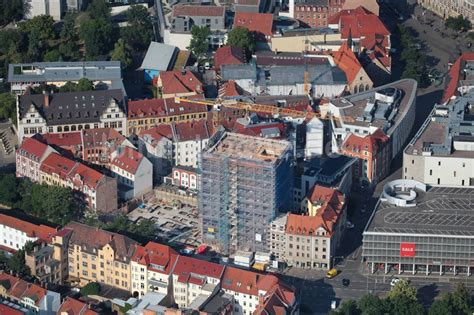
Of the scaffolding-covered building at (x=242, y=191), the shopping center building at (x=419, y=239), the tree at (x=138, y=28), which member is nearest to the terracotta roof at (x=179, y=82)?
the tree at (x=138, y=28)

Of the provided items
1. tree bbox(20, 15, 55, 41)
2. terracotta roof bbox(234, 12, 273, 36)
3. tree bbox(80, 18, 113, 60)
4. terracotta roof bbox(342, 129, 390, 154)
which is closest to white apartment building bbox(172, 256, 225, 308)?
terracotta roof bbox(342, 129, 390, 154)

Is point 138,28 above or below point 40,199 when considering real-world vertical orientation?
above

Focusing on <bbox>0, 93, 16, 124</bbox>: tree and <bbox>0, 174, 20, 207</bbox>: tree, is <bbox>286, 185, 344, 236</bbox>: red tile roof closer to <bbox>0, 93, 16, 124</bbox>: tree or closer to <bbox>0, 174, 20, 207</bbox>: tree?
<bbox>0, 174, 20, 207</bbox>: tree

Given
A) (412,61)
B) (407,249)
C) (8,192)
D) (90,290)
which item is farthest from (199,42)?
(90,290)

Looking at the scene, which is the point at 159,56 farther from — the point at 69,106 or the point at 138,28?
the point at 69,106

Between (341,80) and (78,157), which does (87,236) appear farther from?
(341,80)

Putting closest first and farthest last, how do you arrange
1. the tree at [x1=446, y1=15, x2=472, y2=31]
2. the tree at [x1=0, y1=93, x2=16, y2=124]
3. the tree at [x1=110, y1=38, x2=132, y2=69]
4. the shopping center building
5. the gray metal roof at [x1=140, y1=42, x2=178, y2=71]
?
1. the shopping center building
2. the tree at [x1=0, y1=93, x2=16, y2=124]
3. the gray metal roof at [x1=140, y1=42, x2=178, y2=71]
4. the tree at [x1=110, y1=38, x2=132, y2=69]
5. the tree at [x1=446, y1=15, x2=472, y2=31]
